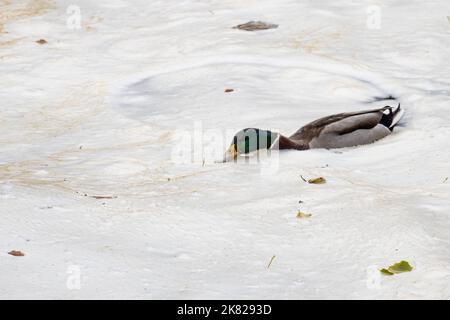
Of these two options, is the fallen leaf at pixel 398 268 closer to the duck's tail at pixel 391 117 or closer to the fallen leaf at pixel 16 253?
the fallen leaf at pixel 16 253

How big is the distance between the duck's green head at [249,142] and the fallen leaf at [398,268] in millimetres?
2415

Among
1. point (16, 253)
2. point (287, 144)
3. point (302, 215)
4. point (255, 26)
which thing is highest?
point (16, 253)

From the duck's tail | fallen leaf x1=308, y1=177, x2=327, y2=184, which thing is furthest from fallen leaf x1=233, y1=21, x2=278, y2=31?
fallen leaf x1=308, y1=177, x2=327, y2=184

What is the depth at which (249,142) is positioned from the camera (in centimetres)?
692

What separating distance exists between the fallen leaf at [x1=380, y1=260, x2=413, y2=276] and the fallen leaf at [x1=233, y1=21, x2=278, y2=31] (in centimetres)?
660

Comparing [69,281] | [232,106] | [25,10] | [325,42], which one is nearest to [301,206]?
[69,281]

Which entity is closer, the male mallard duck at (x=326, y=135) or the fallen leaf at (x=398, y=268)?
the fallen leaf at (x=398, y=268)

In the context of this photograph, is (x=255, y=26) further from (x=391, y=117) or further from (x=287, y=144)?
(x=287, y=144)

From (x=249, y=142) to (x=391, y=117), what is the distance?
1403 mm

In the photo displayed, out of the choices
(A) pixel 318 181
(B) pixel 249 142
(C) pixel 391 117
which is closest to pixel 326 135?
(B) pixel 249 142

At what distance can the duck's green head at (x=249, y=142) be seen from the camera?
6.89 m

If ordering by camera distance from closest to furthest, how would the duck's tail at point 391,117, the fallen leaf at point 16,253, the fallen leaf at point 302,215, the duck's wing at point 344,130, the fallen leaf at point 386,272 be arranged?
the fallen leaf at point 386,272 → the fallen leaf at point 16,253 → the fallen leaf at point 302,215 → the duck's wing at point 344,130 → the duck's tail at point 391,117

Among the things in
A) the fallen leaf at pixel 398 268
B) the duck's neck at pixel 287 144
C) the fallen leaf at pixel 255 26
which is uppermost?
the fallen leaf at pixel 398 268

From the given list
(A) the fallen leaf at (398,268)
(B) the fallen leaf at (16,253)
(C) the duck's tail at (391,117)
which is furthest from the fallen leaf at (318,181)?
(B) the fallen leaf at (16,253)
